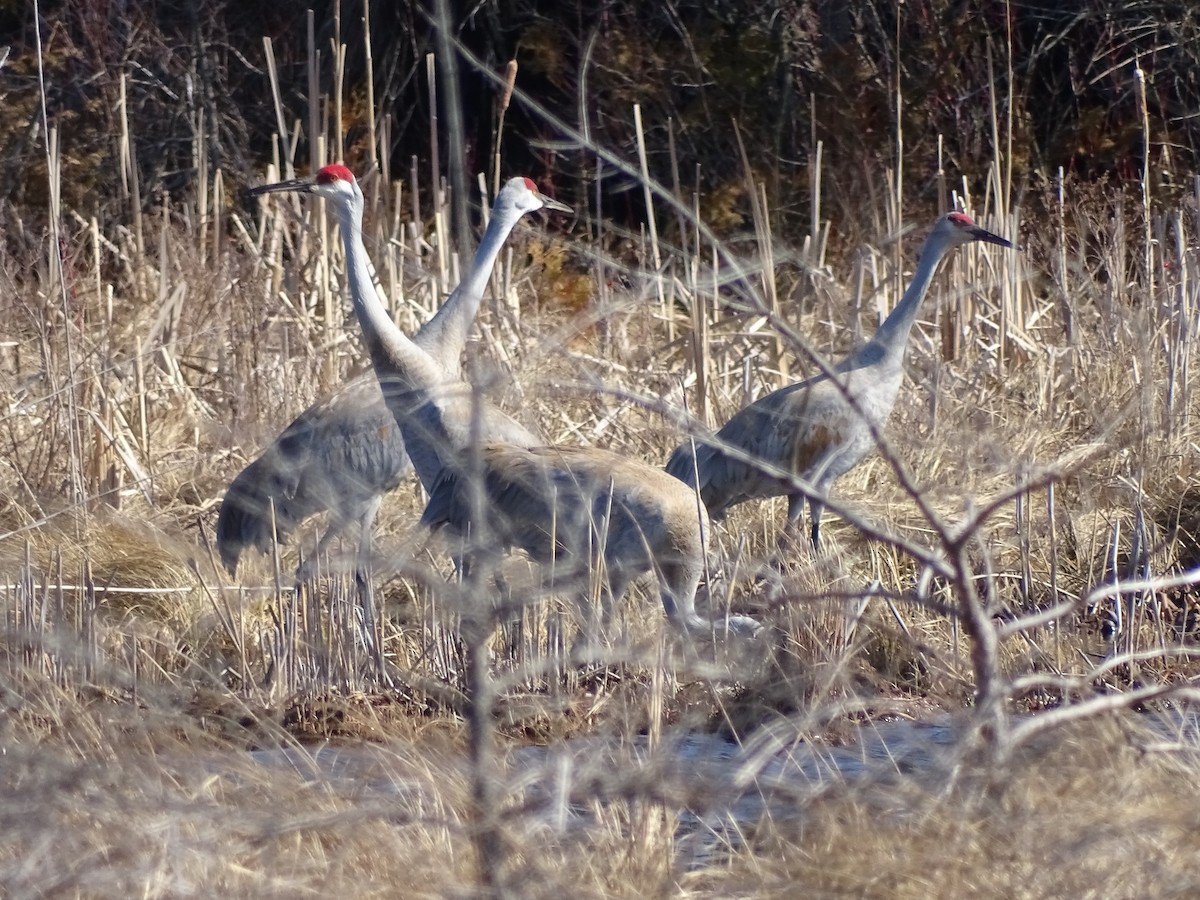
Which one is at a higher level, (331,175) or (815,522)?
(331,175)

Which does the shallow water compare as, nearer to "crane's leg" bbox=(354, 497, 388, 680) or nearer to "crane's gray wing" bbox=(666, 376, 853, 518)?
"crane's leg" bbox=(354, 497, 388, 680)

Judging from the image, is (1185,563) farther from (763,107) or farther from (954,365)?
(763,107)

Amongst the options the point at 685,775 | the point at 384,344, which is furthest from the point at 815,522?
the point at 685,775

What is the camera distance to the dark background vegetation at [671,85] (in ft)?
36.8

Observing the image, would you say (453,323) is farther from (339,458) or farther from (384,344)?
(339,458)

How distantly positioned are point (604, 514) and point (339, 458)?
129 centimetres

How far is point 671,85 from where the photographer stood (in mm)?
12305

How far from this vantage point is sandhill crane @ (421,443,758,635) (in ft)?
15.1

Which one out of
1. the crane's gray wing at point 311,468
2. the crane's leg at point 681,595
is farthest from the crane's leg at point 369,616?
the crane's leg at point 681,595

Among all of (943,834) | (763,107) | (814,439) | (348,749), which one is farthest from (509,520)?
(763,107)

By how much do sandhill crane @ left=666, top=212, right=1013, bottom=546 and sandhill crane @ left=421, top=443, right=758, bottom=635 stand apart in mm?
1033

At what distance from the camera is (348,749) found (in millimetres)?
3832

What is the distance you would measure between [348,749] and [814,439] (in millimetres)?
2571

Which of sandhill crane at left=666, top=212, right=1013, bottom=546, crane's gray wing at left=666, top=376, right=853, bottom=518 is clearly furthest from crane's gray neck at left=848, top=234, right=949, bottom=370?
crane's gray wing at left=666, top=376, right=853, bottom=518
